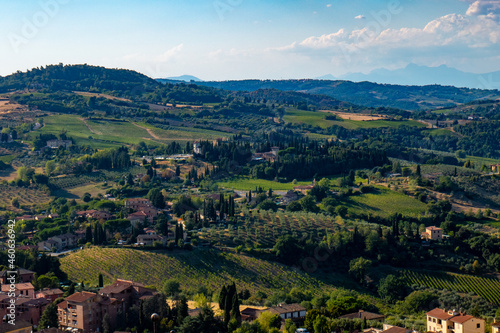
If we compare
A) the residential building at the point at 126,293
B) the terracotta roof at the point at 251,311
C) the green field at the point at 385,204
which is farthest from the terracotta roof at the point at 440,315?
the green field at the point at 385,204

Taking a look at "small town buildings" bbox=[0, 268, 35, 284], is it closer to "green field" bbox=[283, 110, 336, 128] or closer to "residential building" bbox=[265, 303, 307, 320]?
"residential building" bbox=[265, 303, 307, 320]

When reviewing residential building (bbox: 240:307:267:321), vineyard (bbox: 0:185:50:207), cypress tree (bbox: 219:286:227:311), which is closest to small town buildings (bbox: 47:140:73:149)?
vineyard (bbox: 0:185:50:207)

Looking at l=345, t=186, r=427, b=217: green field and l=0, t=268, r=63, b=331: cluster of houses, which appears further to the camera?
l=345, t=186, r=427, b=217: green field

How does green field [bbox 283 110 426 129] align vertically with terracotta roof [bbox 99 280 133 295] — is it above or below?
above

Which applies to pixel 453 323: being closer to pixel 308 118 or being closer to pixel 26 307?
pixel 26 307

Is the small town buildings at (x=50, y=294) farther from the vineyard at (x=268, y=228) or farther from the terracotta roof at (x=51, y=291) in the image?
the vineyard at (x=268, y=228)

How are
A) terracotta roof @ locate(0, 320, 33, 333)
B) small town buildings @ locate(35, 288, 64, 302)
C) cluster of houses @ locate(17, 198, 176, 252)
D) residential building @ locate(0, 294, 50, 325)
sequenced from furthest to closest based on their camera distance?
cluster of houses @ locate(17, 198, 176, 252)
small town buildings @ locate(35, 288, 64, 302)
residential building @ locate(0, 294, 50, 325)
terracotta roof @ locate(0, 320, 33, 333)
